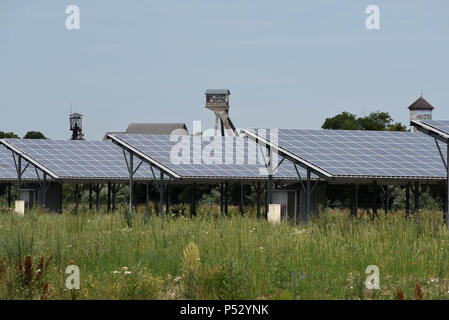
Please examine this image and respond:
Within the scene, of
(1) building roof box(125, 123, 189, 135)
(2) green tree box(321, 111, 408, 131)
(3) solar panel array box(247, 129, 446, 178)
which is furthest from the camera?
(1) building roof box(125, 123, 189, 135)

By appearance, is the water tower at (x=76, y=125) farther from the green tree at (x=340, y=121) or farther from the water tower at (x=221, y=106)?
the green tree at (x=340, y=121)

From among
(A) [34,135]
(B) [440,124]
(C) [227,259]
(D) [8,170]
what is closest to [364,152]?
(B) [440,124]

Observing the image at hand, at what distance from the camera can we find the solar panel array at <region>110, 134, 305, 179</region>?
116 feet

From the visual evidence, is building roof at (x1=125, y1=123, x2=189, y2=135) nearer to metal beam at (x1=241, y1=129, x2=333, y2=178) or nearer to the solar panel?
the solar panel

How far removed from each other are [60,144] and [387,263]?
34.9 meters

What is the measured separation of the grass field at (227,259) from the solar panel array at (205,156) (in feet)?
44.2

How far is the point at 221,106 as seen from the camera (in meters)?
85.7

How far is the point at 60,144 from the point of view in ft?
154

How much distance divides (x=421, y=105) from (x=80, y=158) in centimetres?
5962

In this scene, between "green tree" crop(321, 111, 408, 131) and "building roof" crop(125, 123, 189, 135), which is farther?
"building roof" crop(125, 123, 189, 135)

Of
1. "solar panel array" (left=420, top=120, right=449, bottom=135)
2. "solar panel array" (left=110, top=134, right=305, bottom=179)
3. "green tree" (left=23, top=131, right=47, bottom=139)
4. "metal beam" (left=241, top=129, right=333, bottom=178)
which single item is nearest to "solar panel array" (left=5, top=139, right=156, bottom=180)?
"solar panel array" (left=110, top=134, right=305, bottom=179)

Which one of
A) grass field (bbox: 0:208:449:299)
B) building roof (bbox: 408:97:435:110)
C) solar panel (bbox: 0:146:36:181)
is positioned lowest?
grass field (bbox: 0:208:449:299)

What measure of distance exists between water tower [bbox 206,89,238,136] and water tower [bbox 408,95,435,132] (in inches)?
969
